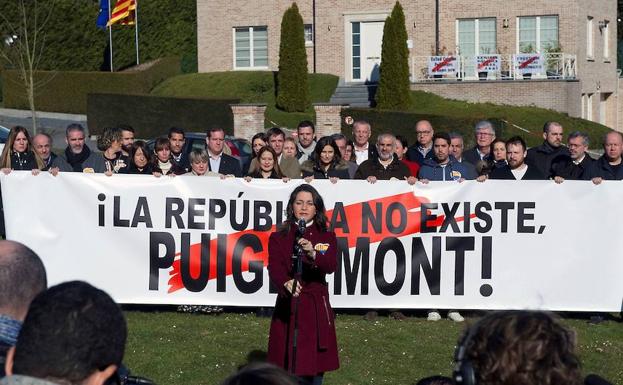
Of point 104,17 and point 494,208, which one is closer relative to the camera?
point 494,208

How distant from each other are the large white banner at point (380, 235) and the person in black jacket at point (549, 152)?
85 centimetres

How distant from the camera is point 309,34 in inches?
1708

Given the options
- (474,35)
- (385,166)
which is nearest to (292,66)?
(474,35)

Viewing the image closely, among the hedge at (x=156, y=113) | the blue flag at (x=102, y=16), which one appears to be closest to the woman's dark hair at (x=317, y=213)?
the hedge at (x=156, y=113)

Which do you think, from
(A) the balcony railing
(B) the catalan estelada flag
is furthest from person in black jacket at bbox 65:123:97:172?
(B) the catalan estelada flag

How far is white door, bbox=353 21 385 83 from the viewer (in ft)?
137

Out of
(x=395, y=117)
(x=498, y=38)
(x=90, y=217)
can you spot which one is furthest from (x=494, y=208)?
(x=498, y=38)

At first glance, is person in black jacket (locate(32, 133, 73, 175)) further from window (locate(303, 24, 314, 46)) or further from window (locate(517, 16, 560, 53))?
window (locate(303, 24, 314, 46))

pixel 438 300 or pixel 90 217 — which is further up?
pixel 90 217

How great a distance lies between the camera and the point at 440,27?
40781 mm

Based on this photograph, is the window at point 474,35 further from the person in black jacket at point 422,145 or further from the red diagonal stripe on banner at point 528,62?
the person in black jacket at point 422,145

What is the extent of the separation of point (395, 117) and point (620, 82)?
1663cm

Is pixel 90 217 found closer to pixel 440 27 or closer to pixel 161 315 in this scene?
pixel 161 315

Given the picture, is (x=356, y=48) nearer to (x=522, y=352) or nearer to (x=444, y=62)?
(x=444, y=62)
